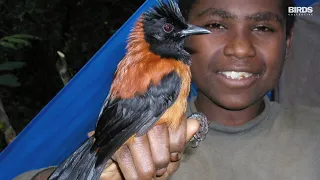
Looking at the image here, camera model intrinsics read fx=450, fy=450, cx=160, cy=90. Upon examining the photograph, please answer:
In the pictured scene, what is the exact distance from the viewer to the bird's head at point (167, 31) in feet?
6.68

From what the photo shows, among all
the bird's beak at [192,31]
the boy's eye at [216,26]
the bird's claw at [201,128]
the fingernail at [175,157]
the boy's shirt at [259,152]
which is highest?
the bird's beak at [192,31]

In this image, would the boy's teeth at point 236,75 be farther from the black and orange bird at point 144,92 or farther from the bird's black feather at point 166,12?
the bird's black feather at point 166,12

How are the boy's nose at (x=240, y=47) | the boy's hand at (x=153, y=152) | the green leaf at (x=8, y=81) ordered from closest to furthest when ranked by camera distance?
the boy's hand at (x=153, y=152)
the boy's nose at (x=240, y=47)
the green leaf at (x=8, y=81)

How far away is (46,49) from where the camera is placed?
727 cm

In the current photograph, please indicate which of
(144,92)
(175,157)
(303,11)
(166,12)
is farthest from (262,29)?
(303,11)

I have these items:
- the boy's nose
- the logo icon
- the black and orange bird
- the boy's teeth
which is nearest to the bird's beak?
the black and orange bird

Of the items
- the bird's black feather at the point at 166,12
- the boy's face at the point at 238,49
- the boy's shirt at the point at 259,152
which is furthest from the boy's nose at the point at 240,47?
the boy's shirt at the point at 259,152

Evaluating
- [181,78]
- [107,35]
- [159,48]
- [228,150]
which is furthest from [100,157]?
[107,35]

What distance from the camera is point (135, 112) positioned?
1.84m

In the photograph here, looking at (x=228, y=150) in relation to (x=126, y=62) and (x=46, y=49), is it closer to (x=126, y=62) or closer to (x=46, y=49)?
(x=126, y=62)

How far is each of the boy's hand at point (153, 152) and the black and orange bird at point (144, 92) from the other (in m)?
0.05

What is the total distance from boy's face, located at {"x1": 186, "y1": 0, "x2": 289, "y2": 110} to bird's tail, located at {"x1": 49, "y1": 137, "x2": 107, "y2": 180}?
0.73m

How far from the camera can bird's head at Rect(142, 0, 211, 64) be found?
2.04 metres

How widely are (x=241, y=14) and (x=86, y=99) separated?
94 cm
